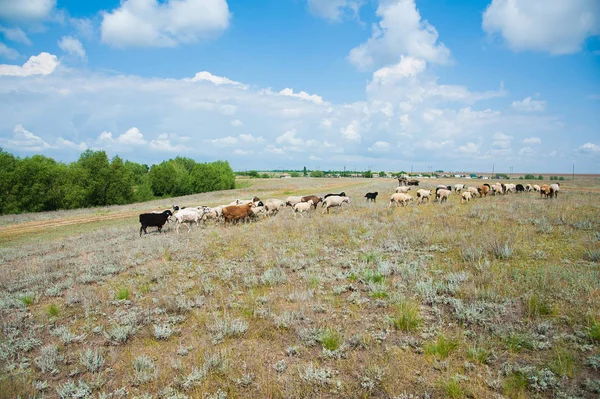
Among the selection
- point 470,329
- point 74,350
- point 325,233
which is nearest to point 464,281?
point 470,329

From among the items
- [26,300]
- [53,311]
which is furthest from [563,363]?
[26,300]

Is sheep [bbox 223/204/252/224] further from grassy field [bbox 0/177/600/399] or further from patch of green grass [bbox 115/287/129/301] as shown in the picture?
patch of green grass [bbox 115/287/129/301]

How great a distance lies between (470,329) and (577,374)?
1675 millimetres

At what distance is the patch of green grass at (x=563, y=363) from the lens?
4.56m

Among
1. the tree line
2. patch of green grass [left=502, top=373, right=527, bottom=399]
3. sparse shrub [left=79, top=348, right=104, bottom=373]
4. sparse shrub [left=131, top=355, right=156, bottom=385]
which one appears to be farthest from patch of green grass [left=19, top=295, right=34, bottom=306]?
the tree line

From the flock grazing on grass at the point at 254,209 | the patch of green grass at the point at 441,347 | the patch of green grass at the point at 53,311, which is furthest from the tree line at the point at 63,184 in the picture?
the patch of green grass at the point at 441,347

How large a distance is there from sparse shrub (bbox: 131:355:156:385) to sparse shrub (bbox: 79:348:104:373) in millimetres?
699

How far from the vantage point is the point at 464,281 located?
7934 millimetres

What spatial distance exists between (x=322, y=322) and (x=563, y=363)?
14.1 ft

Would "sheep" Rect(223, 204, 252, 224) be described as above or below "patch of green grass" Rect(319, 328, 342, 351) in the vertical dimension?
above

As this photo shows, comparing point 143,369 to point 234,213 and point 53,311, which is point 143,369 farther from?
point 234,213

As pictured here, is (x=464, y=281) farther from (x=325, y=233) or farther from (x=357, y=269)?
(x=325, y=233)

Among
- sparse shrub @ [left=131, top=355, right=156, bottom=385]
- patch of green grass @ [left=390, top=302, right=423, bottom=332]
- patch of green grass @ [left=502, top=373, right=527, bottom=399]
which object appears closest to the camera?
patch of green grass @ [left=502, top=373, right=527, bottom=399]

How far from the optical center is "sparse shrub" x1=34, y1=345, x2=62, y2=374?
18.6 ft
